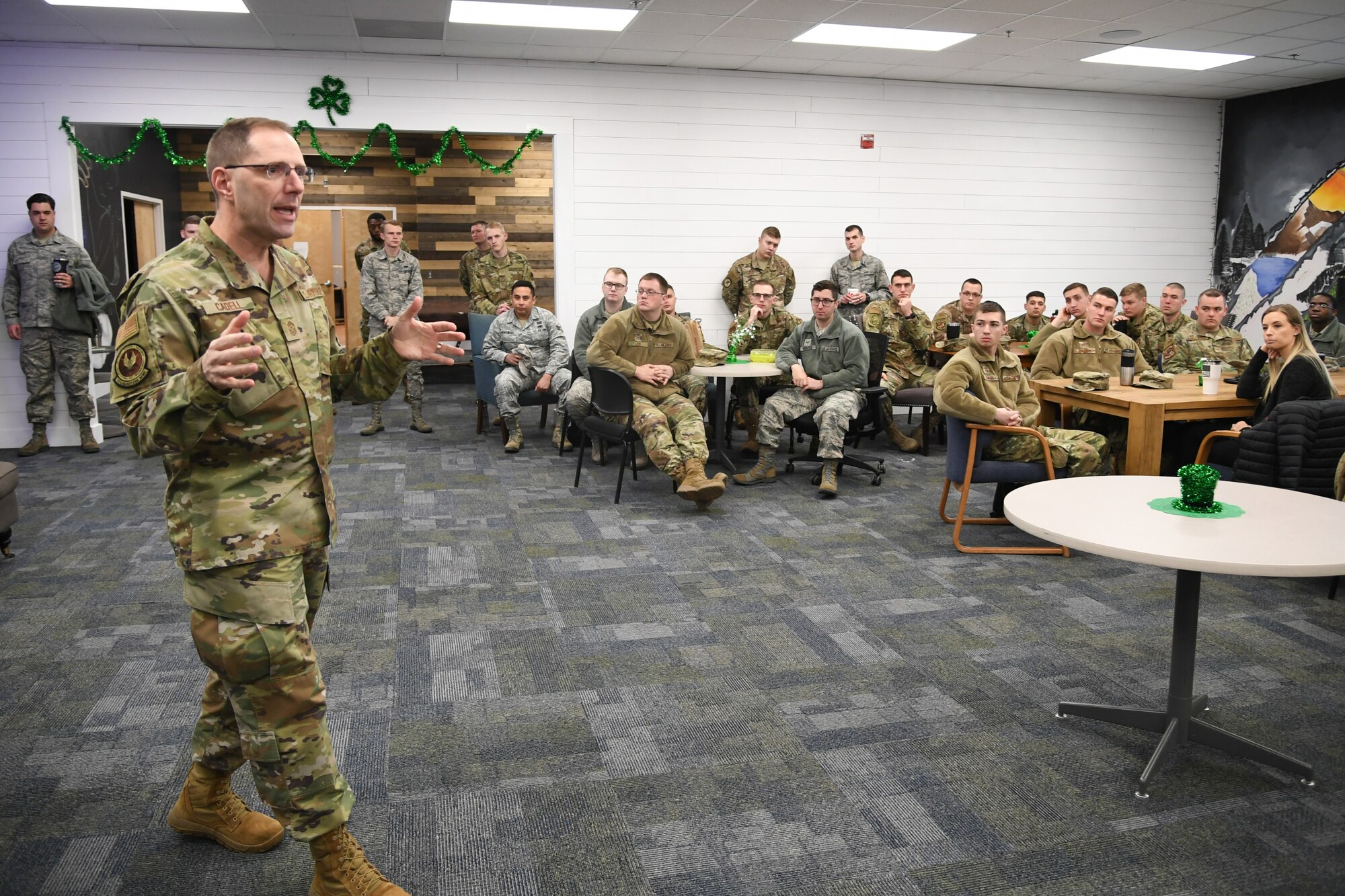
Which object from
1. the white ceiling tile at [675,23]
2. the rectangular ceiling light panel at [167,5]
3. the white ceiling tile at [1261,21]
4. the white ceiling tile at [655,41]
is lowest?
the rectangular ceiling light panel at [167,5]

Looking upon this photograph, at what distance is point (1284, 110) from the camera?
9742 millimetres

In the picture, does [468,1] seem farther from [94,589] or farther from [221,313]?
[221,313]

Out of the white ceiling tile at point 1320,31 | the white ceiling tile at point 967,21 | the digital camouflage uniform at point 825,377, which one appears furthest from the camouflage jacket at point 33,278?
the white ceiling tile at point 1320,31

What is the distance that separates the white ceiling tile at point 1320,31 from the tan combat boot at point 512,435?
6565 millimetres

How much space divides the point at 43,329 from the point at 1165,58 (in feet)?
31.2

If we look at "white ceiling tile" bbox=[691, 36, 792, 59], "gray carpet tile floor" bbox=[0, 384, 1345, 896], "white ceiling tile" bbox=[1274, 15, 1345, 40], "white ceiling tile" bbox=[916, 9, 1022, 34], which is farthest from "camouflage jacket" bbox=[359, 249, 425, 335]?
"white ceiling tile" bbox=[1274, 15, 1345, 40]

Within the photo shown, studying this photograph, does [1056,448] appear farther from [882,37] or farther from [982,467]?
[882,37]

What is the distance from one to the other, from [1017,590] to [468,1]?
5406 millimetres

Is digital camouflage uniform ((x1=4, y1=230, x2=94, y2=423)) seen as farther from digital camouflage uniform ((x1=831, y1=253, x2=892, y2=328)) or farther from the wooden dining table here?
the wooden dining table

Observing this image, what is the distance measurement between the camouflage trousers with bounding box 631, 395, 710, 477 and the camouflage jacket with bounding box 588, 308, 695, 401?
211mm

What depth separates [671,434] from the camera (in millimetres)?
5848

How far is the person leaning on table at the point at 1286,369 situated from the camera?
4859 mm

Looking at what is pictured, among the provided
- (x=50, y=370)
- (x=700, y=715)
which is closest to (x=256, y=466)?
(x=700, y=715)

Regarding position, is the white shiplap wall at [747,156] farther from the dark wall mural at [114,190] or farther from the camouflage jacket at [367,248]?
the camouflage jacket at [367,248]
